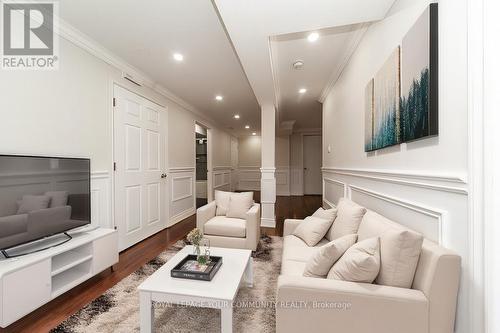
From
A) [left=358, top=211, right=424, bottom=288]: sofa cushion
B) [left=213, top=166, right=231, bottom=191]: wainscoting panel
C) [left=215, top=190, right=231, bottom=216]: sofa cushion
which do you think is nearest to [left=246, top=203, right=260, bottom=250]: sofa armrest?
[left=215, top=190, right=231, bottom=216]: sofa cushion

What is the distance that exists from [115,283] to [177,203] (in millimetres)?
2346

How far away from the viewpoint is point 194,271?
1.54 metres

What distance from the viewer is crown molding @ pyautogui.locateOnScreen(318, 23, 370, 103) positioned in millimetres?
2232

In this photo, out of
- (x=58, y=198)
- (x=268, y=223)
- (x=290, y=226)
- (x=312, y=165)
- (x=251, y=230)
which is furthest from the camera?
(x=312, y=165)

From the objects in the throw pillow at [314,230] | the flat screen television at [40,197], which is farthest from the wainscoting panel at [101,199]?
the throw pillow at [314,230]

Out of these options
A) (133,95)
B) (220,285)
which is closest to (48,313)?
(220,285)

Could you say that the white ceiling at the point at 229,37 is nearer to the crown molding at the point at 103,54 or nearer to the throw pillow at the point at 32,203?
the crown molding at the point at 103,54

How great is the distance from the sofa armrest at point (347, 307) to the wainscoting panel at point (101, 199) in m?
2.43

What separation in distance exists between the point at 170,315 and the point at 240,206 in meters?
1.59

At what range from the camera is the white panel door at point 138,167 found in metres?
2.98

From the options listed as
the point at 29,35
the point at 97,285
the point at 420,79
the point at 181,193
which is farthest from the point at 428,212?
the point at 181,193

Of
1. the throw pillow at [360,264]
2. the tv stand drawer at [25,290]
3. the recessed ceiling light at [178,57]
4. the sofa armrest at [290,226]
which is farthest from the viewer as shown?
the recessed ceiling light at [178,57]

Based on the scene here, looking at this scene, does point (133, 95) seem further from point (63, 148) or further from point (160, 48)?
point (63, 148)

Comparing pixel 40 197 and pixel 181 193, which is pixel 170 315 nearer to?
pixel 40 197
